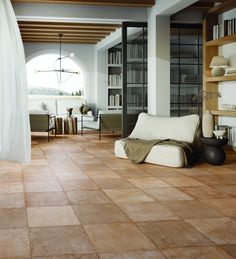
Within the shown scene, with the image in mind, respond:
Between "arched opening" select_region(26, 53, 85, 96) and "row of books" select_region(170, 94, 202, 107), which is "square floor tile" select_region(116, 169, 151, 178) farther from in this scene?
"arched opening" select_region(26, 53, 85, 96)

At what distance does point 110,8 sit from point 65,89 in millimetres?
5926

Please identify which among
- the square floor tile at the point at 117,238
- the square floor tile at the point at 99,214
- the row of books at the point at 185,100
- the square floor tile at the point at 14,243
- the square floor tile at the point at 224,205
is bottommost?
the square floor tile at the point at 224,205

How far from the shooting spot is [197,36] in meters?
9.19

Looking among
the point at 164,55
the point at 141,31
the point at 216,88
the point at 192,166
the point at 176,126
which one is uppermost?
the point at 141,31

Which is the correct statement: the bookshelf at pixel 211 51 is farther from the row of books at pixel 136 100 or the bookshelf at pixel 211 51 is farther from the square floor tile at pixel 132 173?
the square floor tile at pixel 132 173

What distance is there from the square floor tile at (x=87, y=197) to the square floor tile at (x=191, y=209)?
0.59 metres

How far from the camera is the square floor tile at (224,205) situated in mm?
3719

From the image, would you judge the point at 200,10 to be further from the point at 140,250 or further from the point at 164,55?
the point at 140,250

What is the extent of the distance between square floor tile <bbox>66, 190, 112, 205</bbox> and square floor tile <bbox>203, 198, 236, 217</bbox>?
95 centimetres

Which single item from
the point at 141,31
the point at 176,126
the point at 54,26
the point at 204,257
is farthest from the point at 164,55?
the point at 204,257

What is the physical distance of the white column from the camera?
8391 mm

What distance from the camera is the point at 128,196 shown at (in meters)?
4.32

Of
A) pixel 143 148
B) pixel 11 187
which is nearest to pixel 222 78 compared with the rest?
pixel 143 148

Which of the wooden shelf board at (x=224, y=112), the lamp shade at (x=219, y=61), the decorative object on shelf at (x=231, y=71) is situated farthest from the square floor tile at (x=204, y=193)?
the lamp shade at (x=219, y=61)
